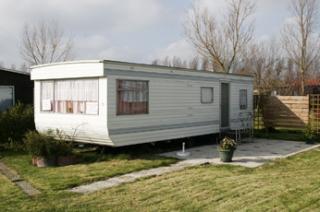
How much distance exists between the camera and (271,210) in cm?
582

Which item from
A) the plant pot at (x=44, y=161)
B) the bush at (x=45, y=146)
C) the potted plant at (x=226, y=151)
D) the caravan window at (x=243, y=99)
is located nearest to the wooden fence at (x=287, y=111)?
the caravan window at (x=243, y=99)

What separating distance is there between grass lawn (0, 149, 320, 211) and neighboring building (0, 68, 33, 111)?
6.39m

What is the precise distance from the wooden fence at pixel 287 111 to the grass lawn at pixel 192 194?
25.9 feet

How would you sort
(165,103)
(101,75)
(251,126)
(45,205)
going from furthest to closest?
(251,126) → (165,103) → (101,75) → (45,205)

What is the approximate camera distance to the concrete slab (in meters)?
10.6

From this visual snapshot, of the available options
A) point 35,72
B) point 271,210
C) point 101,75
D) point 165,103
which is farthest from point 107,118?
point 271,210

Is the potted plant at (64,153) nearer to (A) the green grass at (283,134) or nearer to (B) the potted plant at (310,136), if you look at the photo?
(B) the potted plant at (310,136)

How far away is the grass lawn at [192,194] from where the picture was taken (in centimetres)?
609

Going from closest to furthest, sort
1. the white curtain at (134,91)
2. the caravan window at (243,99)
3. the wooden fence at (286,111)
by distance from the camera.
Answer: the white curtain at (134,91), the caravan window at (243,99), the wooden fence at (286,111)

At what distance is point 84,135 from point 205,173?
12.3 feet

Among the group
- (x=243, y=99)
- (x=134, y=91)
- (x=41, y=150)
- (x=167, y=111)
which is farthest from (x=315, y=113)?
(x=41, y=150)

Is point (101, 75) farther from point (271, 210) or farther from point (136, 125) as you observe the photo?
point (271, 210)

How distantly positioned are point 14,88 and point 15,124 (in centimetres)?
231

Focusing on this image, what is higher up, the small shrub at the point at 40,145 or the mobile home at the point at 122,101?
the mobile home at the point at 122,101
